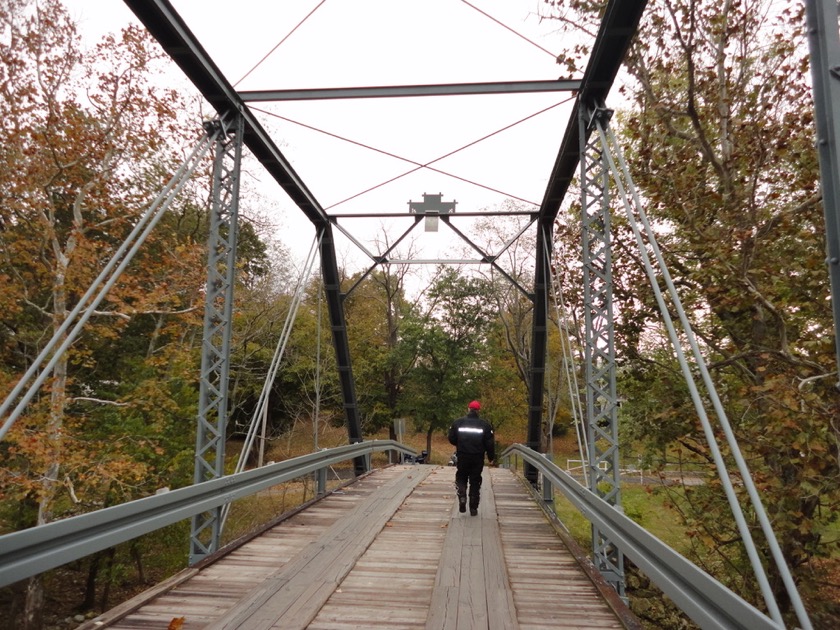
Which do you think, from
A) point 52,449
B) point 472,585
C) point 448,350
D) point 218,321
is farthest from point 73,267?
point 448,350

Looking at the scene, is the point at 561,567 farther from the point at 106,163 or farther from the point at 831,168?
the point at 106,163

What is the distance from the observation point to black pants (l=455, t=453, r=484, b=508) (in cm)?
746

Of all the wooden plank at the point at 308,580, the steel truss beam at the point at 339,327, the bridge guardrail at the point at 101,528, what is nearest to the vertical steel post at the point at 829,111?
the wooden plank at the point at 308,580

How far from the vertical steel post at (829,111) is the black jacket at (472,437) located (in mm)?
5483

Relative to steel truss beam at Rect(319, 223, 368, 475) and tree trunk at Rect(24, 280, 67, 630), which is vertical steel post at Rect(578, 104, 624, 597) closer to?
steel truss beam at Rect(319, 223, 368, 475)

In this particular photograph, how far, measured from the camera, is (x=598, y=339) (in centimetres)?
649

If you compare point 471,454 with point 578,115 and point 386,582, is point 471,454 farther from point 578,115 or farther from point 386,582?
point 578,115

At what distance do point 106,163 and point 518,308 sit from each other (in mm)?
21128

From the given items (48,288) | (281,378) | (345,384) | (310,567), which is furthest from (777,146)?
(281,378)

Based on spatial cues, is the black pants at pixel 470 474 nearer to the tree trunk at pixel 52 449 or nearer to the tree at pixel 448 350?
the tree trunk at pixel 52 449

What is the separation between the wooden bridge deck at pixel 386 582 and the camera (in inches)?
143

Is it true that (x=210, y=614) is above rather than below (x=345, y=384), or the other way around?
below

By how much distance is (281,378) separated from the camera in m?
32.5

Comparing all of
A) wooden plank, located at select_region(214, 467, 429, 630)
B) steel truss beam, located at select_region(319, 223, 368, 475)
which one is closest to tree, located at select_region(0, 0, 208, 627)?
steel truss beam, located at select_region(319, 223, 368, 475)
